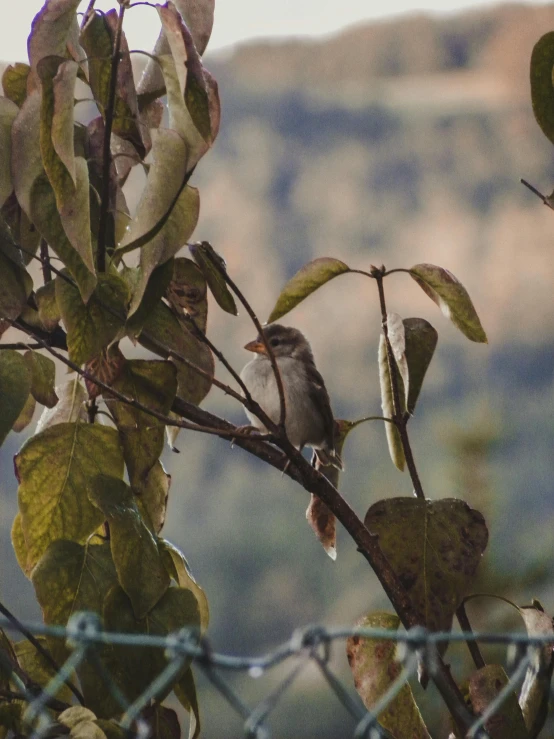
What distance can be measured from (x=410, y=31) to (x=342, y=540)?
86.2 inches

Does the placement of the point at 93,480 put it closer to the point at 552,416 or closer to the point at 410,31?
the point at 552,416

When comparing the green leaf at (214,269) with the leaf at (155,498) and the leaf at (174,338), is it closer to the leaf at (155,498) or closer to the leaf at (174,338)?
the leaf at (174,338)

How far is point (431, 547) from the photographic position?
1.04m

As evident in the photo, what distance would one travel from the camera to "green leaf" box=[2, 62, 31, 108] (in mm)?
1082

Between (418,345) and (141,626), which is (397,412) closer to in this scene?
(418,345)

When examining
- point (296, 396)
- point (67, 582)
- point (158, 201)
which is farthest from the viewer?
point (296, 396)

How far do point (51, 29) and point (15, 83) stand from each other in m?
0.20

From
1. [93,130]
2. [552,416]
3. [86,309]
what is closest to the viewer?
[86,309]

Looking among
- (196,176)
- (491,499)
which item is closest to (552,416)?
(491,499)

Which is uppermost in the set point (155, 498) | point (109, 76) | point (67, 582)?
point (109, 76)

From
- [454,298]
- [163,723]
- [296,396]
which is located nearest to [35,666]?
[163,723]

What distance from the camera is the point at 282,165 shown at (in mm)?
3857

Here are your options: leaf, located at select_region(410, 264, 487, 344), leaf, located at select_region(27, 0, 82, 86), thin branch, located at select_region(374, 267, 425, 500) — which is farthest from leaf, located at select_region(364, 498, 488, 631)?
leaf, located at select_region(27, 0, 82, 86)

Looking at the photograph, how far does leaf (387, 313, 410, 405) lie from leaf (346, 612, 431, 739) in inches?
11.1
